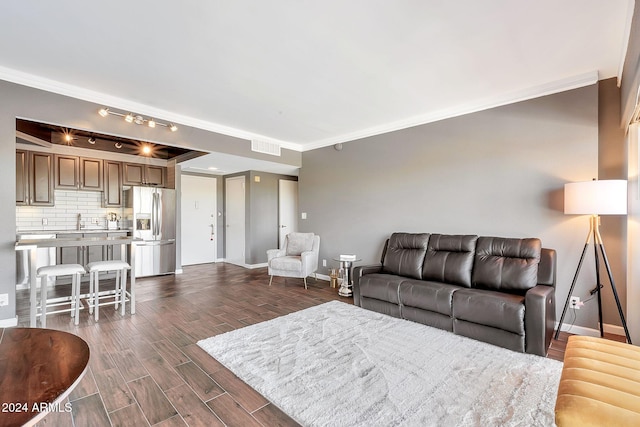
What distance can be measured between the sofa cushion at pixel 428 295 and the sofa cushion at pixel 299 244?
215 cm

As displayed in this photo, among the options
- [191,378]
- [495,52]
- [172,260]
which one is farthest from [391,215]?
[172,260]

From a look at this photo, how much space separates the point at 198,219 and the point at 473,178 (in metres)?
5.68

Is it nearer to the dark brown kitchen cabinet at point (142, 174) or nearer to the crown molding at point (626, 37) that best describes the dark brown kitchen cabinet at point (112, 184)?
the dark brown kitchen cabinet at point (142, 174)

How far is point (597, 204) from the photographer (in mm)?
2449

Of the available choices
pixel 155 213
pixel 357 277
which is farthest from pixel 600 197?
pixel 155 213

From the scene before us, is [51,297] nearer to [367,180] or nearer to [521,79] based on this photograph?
[367,180]

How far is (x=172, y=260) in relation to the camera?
558 cm

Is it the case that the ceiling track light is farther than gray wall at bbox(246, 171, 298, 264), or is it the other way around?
gray wall at bbox(246, 171, 298, 264)

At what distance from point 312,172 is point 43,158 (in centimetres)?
451

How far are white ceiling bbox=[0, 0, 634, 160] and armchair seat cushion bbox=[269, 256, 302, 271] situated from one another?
2.31 m

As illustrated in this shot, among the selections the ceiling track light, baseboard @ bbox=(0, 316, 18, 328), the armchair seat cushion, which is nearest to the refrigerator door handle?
the ceiling track light

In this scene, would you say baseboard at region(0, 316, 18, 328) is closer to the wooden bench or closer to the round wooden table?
the round wooden table

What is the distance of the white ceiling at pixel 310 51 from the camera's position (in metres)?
1.98

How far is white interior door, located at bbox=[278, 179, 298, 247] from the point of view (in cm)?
685
